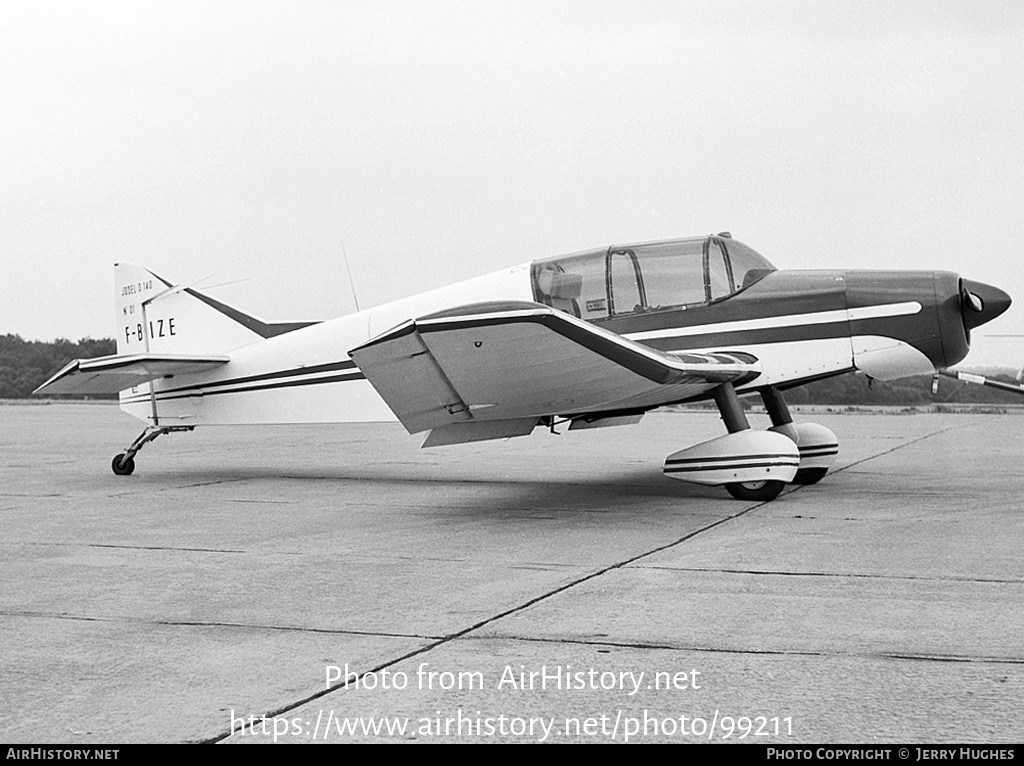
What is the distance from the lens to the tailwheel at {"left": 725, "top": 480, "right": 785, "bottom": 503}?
24.6ft

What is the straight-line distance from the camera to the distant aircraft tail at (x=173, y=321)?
10.8 metres

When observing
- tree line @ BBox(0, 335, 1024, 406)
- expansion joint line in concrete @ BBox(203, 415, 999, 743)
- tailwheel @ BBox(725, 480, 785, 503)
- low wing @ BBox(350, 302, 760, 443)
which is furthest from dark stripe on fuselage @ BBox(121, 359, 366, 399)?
tree line @ BBox(0, 335, 1024, 406)

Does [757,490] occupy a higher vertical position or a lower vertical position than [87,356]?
lower

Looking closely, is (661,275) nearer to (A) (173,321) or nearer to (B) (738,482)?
(B) (738,482)

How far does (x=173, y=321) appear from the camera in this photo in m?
11.3

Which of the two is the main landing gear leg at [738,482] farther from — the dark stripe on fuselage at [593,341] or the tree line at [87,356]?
the tree line at [87,356]

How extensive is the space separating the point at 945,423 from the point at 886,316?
1270cm

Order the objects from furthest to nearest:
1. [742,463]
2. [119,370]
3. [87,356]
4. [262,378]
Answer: [87,356]
[262,378]
[119,370]
[742,463]

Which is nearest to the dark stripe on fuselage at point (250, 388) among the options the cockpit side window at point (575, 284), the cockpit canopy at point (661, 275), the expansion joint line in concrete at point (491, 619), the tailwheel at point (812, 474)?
the cockpit side window at point (575, 284)

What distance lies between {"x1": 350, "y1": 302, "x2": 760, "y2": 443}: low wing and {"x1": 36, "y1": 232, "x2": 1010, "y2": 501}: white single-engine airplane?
0.05 ft

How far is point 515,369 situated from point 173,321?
18.9 ft

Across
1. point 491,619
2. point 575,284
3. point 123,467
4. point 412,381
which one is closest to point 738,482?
point 575,284
